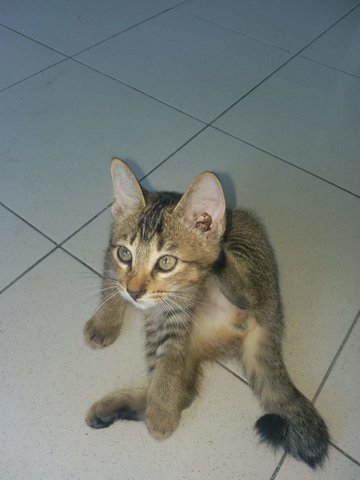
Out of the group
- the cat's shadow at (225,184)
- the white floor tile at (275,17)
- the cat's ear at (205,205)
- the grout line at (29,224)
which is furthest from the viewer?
the white floor tile at (275,17)

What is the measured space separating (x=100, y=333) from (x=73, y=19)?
176 centimetres

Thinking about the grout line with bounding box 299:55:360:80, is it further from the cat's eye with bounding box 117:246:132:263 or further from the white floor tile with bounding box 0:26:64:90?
the cat's eye with bounding box 117:246:132:263

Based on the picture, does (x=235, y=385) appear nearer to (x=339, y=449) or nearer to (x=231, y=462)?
(x=231, y=462)

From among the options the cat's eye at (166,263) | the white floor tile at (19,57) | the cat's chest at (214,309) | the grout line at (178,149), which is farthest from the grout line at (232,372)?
the white floor tile at (19,57)

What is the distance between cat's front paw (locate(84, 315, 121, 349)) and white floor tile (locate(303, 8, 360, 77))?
166 cm

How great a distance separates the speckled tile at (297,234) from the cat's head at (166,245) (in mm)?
303

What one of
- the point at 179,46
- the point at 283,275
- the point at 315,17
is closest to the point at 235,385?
the point at 283,275

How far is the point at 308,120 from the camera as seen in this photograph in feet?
5.39

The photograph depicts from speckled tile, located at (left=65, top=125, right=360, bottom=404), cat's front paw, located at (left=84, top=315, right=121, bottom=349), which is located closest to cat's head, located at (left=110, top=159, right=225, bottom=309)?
cat's front paw, located at (left=84, top=315, right=121, bottom=349)

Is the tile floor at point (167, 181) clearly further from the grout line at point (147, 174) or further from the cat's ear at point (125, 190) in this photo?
the cat's ear at point (125, 190)

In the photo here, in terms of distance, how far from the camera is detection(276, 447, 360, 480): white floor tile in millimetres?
883

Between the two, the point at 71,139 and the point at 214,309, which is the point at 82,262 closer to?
the point at 214,309

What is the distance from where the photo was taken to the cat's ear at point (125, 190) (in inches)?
35.6

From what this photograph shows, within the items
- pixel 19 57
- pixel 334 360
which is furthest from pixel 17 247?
pixel 19 57
